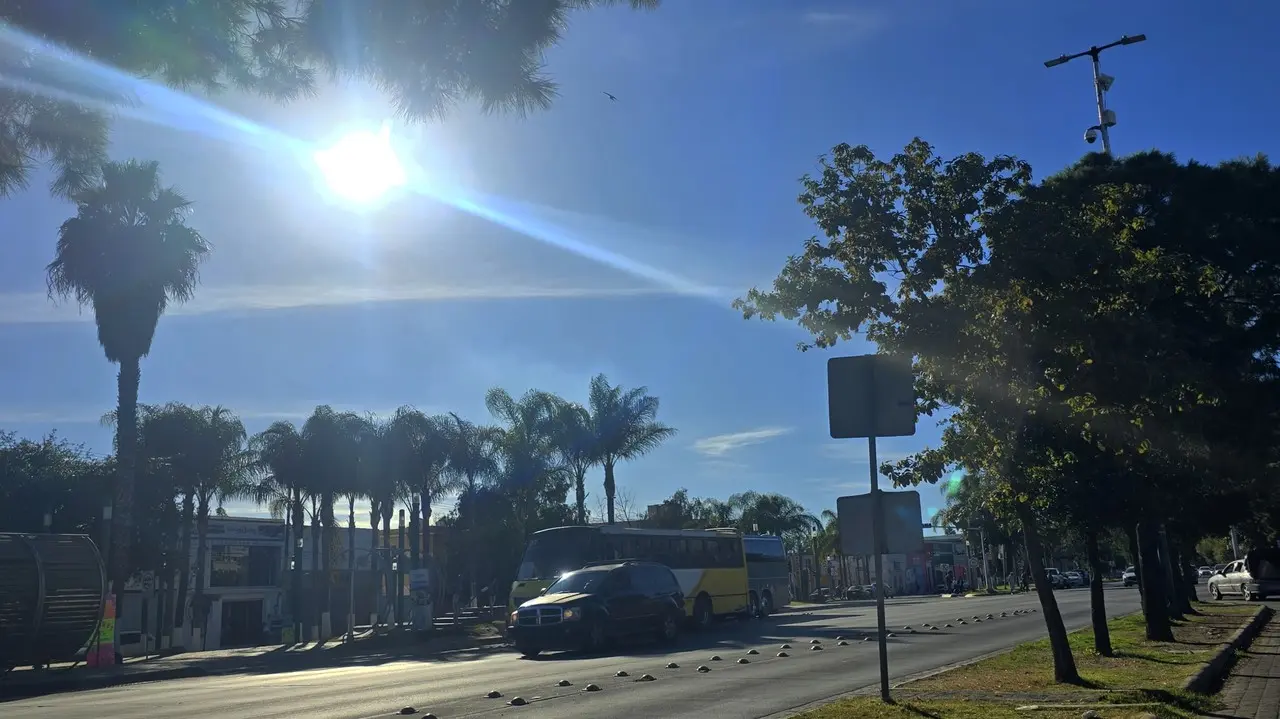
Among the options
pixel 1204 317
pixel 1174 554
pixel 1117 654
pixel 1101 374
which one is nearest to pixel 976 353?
pixel 1101 374

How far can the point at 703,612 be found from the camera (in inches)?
1233

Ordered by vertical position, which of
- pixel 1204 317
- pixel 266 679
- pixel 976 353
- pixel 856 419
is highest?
pixel 1204 317

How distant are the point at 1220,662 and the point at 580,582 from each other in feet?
42.1

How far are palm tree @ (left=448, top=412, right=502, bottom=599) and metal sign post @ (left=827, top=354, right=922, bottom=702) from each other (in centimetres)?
3762

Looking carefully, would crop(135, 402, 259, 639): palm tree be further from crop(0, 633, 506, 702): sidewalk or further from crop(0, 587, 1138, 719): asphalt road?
crop(0, 587, 1138, 719): asphalt road

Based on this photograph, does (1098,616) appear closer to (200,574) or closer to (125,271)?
(125,271)

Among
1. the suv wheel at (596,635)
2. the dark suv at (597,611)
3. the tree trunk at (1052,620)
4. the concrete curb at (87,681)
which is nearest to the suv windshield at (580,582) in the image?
the dark suv at (597,611)

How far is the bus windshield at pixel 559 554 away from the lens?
29514 mm

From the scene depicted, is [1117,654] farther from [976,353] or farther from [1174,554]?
[1174,554]

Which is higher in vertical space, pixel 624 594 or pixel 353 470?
pixel 353 470

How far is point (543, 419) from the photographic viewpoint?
167 feet

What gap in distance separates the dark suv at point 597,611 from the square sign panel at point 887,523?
11829 millimetres

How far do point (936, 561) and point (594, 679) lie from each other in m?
97.3

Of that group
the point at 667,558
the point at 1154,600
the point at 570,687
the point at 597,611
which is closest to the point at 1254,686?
the point at 1154,600
